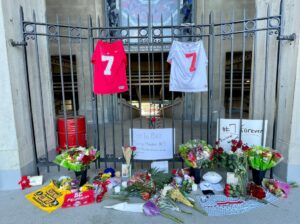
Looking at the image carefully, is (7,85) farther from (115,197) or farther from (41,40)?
(115,197)

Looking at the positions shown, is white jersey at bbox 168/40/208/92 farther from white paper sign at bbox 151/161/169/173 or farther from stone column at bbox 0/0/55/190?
stone column at bbox 0/0/55/190

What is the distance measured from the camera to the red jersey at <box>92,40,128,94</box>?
302 cm

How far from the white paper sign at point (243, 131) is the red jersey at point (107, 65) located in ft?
5.82

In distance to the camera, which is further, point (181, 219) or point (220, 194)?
point (220, 194)

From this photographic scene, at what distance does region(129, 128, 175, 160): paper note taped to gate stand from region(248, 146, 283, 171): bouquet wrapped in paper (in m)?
1.14

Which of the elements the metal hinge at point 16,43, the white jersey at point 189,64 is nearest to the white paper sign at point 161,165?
the white jersey at point 189,64

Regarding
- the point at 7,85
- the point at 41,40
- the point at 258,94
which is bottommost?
the point at 258,94

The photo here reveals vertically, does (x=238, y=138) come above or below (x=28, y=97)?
below

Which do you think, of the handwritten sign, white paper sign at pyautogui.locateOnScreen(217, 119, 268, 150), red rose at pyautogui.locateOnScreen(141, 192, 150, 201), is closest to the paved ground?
the handwritten sign

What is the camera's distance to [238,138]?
3193 millimetres

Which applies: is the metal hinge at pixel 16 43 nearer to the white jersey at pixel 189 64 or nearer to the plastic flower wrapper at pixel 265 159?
the white jersey at pixel 189 64

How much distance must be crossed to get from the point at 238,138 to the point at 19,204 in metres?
3.13

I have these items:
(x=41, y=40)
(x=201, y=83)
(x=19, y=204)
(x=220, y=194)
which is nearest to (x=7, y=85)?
(x=41, y=40)

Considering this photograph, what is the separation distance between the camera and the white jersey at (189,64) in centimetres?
302
